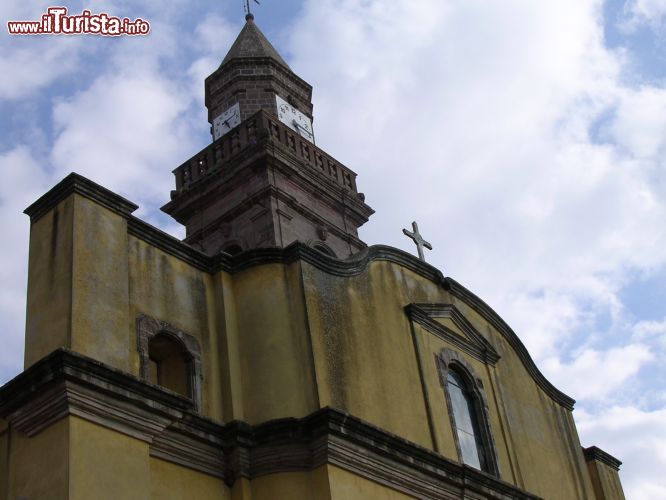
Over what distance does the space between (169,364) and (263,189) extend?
6.67 meters

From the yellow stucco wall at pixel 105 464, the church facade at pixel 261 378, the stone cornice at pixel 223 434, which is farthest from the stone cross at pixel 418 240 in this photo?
the yellow stucco wall at pixel 105 464

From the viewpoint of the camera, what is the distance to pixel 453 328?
61.1 feet

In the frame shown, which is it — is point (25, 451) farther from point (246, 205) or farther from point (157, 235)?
point (246, 205)

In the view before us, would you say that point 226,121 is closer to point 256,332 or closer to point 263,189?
point 263,189

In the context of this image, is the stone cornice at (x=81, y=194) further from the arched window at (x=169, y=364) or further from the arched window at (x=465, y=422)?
the arched window at (x=465, y=422)

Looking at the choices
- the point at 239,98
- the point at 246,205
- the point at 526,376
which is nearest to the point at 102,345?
the point at 246,205

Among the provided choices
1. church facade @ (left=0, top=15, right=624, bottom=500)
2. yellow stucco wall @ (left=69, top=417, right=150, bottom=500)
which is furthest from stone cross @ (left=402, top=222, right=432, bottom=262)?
yellow stucco wall @ (left=69, top=417, right=150, bottom=500)

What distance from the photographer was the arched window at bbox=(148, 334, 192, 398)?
1452cm

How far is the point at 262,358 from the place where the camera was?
15.0 metres

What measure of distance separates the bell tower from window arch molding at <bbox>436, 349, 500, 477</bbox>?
159 inches

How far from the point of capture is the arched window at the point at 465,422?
56.9 feet

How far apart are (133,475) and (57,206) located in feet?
12.9

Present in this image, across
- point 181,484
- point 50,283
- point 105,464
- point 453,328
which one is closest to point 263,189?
point 453,328

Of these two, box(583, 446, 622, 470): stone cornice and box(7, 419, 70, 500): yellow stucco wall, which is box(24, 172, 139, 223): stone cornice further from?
box(583, 446, 622, 470): stone cornice
